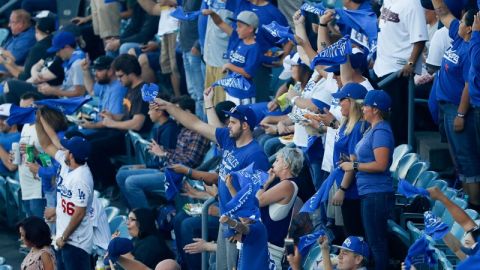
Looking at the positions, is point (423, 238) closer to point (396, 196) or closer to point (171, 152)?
point (396, 196)

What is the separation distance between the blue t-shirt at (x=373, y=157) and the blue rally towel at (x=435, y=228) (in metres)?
0.94

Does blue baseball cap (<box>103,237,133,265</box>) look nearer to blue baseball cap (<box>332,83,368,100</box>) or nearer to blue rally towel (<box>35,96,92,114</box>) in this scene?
blue baseball cap (<box>332,83,368,100</box>)

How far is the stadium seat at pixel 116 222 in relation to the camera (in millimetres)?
12538

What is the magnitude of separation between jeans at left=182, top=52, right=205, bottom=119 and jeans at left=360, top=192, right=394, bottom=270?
4.61m

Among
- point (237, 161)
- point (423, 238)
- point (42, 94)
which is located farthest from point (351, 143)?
point (42, 94)

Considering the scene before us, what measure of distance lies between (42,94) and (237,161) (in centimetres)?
519

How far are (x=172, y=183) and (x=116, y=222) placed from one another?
1.04 metres

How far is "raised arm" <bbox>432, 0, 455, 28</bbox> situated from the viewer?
10969mm

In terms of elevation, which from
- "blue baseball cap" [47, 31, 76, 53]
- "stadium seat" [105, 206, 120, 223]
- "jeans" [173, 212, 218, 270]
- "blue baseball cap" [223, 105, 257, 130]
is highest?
"blue baseball cap" [223, 105, 257, 130]

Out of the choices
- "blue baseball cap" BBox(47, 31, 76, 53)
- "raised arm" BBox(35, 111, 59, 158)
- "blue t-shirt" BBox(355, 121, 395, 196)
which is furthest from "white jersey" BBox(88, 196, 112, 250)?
"blue baseball cap" BBox(47, 31, 76, 53)

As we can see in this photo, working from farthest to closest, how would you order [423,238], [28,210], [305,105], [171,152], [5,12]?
[5,12] → [28,210] → [171,152] → [305,105] → [423,238]

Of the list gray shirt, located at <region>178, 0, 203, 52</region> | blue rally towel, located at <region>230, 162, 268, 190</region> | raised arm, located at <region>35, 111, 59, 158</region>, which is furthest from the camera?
gray shirt, located at <region>178, 0, 203, 52</region>

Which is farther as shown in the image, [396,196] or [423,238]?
[396,196]

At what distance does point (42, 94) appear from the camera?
50.0 ft
